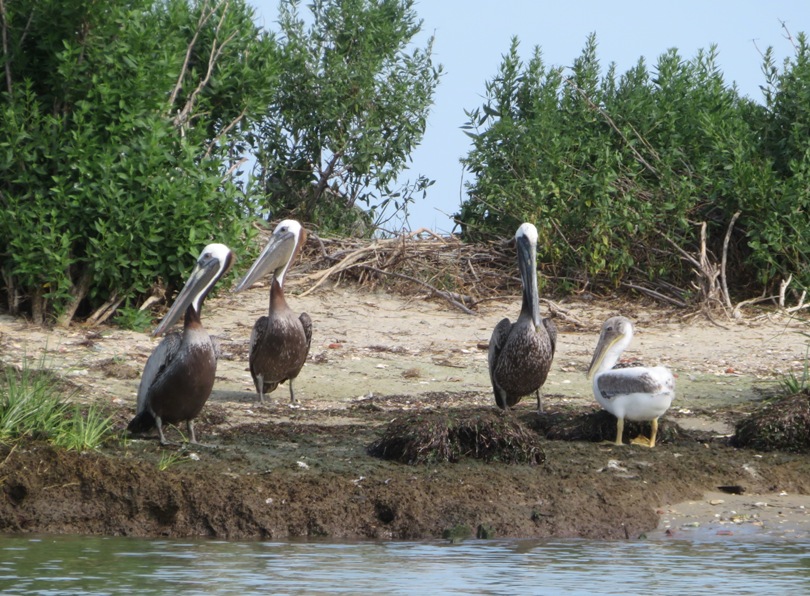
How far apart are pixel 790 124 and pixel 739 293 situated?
1.94 meters

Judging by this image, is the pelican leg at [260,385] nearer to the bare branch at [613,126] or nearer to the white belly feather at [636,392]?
the white belly feather at [636,392]

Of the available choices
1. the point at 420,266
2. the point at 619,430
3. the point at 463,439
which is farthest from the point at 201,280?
the point at 420,266

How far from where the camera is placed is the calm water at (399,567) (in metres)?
5.17

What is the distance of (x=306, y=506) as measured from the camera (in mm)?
6188

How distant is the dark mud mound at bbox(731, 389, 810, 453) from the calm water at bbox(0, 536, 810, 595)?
142 cm

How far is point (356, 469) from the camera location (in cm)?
657

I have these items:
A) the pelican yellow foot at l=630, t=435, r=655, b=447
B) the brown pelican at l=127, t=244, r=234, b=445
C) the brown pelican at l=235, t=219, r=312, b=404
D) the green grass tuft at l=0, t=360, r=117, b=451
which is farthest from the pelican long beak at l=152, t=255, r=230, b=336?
the pelican yellow foot at l=630, t=435, r=655, b=447

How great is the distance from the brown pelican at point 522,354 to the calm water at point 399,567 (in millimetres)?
2204

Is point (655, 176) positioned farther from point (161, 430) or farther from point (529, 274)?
point (161, 430)

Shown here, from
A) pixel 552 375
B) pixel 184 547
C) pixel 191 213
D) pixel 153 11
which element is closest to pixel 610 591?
pixel 184 547

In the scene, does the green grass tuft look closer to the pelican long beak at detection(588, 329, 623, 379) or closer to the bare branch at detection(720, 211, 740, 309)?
the pelican long beak at detection(588, 329, 623, 379)

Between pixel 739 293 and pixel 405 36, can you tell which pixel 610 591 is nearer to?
pixel 739 293

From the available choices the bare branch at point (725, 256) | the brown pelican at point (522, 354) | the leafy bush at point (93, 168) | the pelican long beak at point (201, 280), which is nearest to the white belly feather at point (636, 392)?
the brown pelican at point (522, 354)

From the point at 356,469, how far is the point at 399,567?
1143 millimetres
